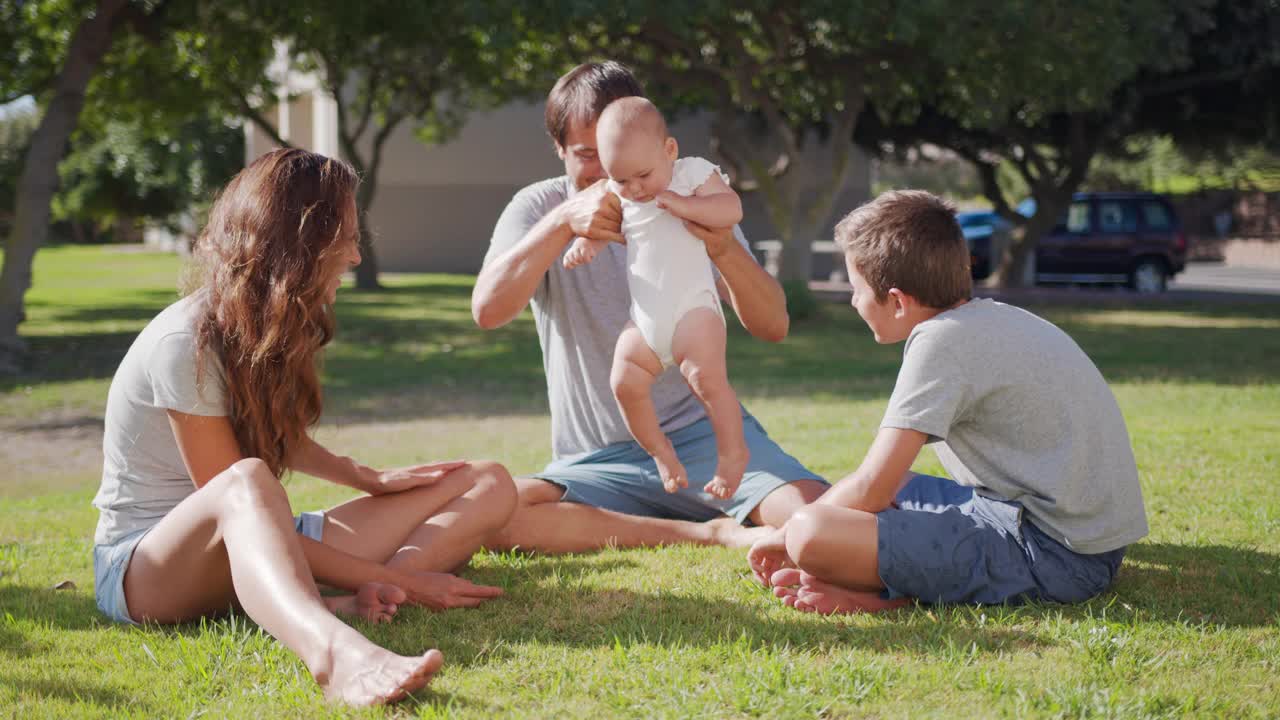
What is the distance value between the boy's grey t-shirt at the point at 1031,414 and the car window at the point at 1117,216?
22.1 metres

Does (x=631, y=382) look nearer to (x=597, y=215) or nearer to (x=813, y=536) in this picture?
(x=597, y=215)

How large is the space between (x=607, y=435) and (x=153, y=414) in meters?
1.73

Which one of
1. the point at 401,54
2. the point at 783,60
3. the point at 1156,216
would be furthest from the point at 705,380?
the point at 1156,216

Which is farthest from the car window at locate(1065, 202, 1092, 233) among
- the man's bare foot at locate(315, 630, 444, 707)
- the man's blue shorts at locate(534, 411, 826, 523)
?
the man's bare foot at locate(315, 630, 444, 707)

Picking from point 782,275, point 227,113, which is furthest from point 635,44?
point 227,113

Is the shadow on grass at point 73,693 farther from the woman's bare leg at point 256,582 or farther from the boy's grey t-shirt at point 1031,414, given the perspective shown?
the boy's grey t-shirt at point 1031,414

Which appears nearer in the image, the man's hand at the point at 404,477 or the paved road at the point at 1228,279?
the man's hand at the point at 404,477

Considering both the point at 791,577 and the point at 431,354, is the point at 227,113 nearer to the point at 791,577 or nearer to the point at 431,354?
the point at 431,354

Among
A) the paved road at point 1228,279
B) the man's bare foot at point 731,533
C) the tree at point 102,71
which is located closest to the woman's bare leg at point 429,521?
the man's bare foot at point 731,533

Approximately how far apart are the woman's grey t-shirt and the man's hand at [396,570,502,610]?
716mm

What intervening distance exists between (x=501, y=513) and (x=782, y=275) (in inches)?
557

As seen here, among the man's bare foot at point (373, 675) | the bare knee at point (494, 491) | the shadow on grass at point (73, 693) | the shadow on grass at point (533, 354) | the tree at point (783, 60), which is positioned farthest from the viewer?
the tree at point (783, 60)

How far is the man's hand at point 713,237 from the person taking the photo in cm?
396

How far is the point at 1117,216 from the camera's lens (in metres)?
24.1
